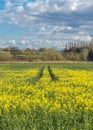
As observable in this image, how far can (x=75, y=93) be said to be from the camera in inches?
622

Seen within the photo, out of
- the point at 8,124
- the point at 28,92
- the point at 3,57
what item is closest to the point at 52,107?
the point at 8,124

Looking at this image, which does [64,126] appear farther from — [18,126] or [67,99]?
[67,99]

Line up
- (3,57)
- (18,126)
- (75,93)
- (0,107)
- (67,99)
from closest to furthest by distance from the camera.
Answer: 1. (18,126)
2. (0,107)
3. (67,99)
4. (75,93)
5. (3,57)

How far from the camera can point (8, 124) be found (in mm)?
9430

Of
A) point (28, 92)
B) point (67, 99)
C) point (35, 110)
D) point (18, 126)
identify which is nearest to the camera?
point (18, 126)

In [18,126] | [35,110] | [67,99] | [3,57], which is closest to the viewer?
[18,126]

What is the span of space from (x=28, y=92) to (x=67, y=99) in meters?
3.63

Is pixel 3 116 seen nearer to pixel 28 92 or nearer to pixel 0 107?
pixel 0 107

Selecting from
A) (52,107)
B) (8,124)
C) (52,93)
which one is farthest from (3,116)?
(52,93)

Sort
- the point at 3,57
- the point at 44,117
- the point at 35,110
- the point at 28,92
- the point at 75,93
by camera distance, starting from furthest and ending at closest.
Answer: the point at 3,57 < the point at 28,92 < the point at 75,93 < the point at 35,110 < the point at 44,117

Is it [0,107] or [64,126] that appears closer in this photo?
[64,126]

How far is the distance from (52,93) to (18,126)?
7100mm

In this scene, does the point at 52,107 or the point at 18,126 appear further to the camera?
the point at 52,107

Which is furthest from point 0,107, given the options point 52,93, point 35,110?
point 52,93
